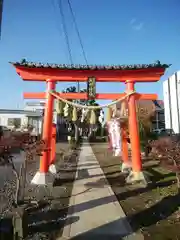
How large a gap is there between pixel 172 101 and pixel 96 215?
21618mm

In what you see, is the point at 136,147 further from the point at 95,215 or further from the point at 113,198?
the point at 95,215

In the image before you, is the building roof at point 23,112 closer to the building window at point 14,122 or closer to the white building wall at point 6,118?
the white building wall at point 6,118

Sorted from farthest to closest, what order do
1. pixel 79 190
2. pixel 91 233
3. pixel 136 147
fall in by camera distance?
1. pixel 136 147
2. pixel 79 190
3. pixel 91 233

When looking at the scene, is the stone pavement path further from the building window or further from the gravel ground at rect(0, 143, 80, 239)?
the building window

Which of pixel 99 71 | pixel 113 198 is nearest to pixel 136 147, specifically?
pixel 113 198

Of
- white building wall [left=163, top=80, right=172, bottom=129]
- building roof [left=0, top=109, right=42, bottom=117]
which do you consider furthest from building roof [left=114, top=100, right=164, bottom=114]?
building roof [left=0, top=109, right=42, bottom=117]

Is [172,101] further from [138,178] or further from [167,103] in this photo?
[138,178]

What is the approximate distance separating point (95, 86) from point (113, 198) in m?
4.87

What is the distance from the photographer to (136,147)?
33.9ft

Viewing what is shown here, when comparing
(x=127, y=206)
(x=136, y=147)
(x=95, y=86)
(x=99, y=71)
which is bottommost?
(x=127, y=206)

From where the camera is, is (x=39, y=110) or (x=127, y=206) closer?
(x=127, y=206)

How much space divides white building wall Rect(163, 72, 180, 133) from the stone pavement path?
17.1 metres

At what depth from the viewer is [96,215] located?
6539mm

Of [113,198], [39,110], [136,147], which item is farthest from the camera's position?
[39,110]
